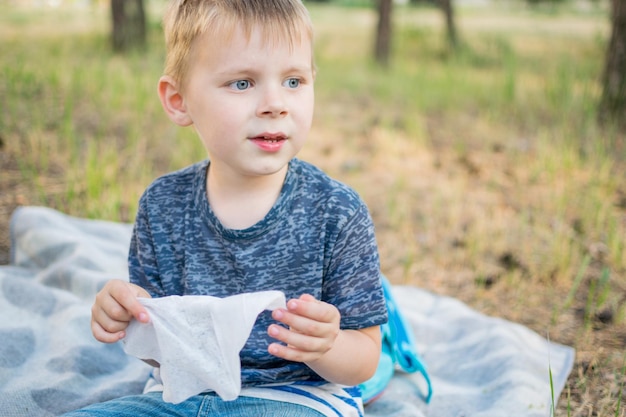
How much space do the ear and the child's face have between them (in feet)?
0.41

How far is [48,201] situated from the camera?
2.96 m

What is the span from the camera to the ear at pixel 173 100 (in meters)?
1.48

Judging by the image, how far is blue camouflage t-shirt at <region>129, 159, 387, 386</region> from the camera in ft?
4.61

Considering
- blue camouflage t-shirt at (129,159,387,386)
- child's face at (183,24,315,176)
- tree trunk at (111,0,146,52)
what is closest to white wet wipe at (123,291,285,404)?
blue camouflage t-shirt at (129,159,387,386)

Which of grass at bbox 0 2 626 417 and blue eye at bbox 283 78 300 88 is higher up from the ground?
blue eye at bbox 283 78 300 88

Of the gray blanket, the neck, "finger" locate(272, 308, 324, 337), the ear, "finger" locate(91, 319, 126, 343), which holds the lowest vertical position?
the gray blanket

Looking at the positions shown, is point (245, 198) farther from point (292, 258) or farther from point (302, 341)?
point (302, 341)

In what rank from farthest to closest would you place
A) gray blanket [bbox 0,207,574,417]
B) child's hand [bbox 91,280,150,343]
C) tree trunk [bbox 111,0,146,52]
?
tree trunk [bbox 111,0,146,52], gray blanket [bbox 0,207,574,417], child's hand [bbox 91,280,150,343]

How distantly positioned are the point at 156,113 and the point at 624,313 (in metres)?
2.82

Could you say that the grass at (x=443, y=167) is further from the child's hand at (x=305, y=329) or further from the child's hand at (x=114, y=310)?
the child's hand at (x=114, y=310)

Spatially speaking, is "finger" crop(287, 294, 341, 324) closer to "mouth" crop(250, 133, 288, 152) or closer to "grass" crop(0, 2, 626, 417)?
"mouth" crop(250, 133, 288, 152)

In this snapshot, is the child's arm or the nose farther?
the nose

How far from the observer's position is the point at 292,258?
55.7 inches

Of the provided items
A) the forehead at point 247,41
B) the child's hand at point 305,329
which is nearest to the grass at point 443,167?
the child's hand at point 305,329
